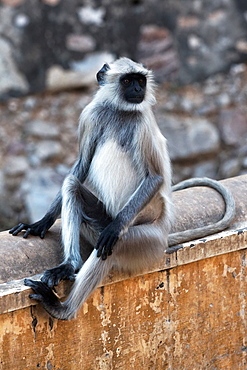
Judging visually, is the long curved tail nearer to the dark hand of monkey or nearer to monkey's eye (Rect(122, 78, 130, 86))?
the dark hand of monkey

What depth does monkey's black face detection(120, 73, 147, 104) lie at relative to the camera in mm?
3117

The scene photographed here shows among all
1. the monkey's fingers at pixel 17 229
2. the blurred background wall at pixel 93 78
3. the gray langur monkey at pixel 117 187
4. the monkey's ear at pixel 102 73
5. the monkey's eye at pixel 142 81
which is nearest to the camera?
the gray langur monkey at pixel 117 187

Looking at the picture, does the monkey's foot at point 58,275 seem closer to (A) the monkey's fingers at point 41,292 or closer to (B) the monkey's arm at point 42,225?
(A) the monkey's fingers at point 41,292

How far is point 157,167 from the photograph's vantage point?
10.1 feet

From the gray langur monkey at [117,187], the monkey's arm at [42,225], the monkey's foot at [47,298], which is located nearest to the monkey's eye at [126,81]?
the gray langur monkey at [117,187]

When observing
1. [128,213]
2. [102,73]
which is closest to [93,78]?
[102,73]

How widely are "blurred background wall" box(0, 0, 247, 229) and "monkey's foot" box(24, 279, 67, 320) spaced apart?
3303mm

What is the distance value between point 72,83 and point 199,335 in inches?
161

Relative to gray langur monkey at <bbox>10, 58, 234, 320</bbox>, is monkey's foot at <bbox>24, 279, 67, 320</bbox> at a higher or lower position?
lower

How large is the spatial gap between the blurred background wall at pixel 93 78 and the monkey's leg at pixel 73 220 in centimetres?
291

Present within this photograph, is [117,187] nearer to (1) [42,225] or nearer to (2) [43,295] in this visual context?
(1) [42,225]

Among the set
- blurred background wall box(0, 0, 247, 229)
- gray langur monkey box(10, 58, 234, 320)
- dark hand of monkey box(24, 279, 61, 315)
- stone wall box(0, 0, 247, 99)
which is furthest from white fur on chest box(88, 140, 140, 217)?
stone wall box(0, 0, 247, 99)

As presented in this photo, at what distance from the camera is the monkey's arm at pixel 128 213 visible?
276 cm

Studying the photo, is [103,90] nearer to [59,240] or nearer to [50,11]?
[59,240]
